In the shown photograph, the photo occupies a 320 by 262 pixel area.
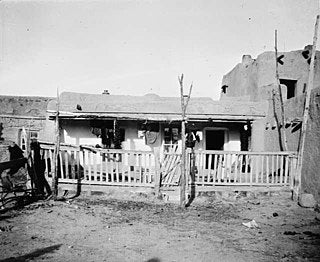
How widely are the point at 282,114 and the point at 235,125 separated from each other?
125 inches

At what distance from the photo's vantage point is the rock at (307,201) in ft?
25.6

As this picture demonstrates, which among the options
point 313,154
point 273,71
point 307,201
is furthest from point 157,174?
point 273,71

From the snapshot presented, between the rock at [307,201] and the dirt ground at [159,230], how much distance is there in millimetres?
→ 193

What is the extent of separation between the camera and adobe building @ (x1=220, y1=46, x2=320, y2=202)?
8.10 metres

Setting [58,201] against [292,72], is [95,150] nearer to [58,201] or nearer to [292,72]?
[58,201]

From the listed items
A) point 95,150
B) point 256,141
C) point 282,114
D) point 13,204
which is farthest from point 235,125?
point 13,204

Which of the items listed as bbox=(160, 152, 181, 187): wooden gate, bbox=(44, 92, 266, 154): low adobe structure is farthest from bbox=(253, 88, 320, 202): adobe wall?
bbox=(160, 152, 181, 187): wooden gate

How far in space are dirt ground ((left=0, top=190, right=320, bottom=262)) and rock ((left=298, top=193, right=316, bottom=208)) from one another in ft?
0.63

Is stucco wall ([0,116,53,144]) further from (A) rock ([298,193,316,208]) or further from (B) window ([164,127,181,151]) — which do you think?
(A) rock ([298,193,316,208])

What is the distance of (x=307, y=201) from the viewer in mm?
7859

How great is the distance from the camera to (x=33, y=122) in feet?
74.3

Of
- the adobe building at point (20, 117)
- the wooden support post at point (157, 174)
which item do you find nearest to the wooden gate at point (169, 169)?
the wooden support post at point (157, 174)

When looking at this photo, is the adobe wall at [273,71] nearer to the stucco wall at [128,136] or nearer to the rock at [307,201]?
the stucco wall at [128,136]

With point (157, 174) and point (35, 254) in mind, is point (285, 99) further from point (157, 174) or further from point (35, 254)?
point (35, 254)
